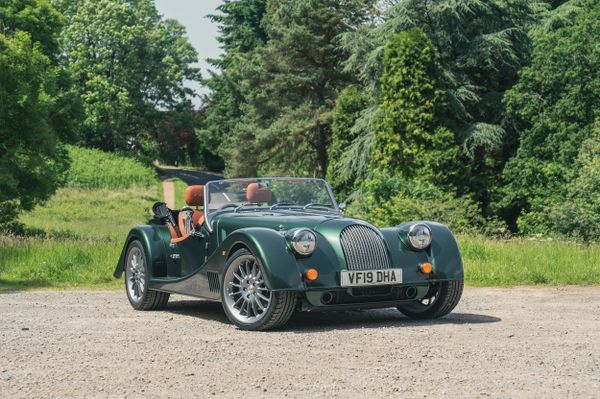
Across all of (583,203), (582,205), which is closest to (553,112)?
(583,203)

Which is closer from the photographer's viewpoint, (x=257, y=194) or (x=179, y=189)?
(x=257, y=194)

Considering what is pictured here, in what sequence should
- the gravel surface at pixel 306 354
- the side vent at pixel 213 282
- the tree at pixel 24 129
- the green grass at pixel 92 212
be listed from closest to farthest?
the gravel surface at pixel 306 354 → the side vent at pixel 213 282 → the tree at pixel 24 129 → the green grass at pixel 92 212

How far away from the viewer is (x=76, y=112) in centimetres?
4600

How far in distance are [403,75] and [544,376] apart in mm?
28650

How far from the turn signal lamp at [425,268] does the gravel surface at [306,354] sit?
0.57 m

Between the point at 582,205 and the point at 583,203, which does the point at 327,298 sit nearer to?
the point at 582,205

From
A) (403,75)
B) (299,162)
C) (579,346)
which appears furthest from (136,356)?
(299,162)

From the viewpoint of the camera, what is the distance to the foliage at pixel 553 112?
33438 mm

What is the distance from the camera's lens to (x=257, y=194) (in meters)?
11.7

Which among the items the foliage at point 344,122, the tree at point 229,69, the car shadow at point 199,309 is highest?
the tree at point 229,69

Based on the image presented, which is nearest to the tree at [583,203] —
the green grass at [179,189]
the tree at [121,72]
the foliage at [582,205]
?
the foliage at [582,205]

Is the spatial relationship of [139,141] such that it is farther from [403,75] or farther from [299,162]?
[403,75]

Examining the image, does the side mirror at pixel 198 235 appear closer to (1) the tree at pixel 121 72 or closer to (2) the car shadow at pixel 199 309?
(2) the car shadow at pixel 199 309

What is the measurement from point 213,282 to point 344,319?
5.10 ft
